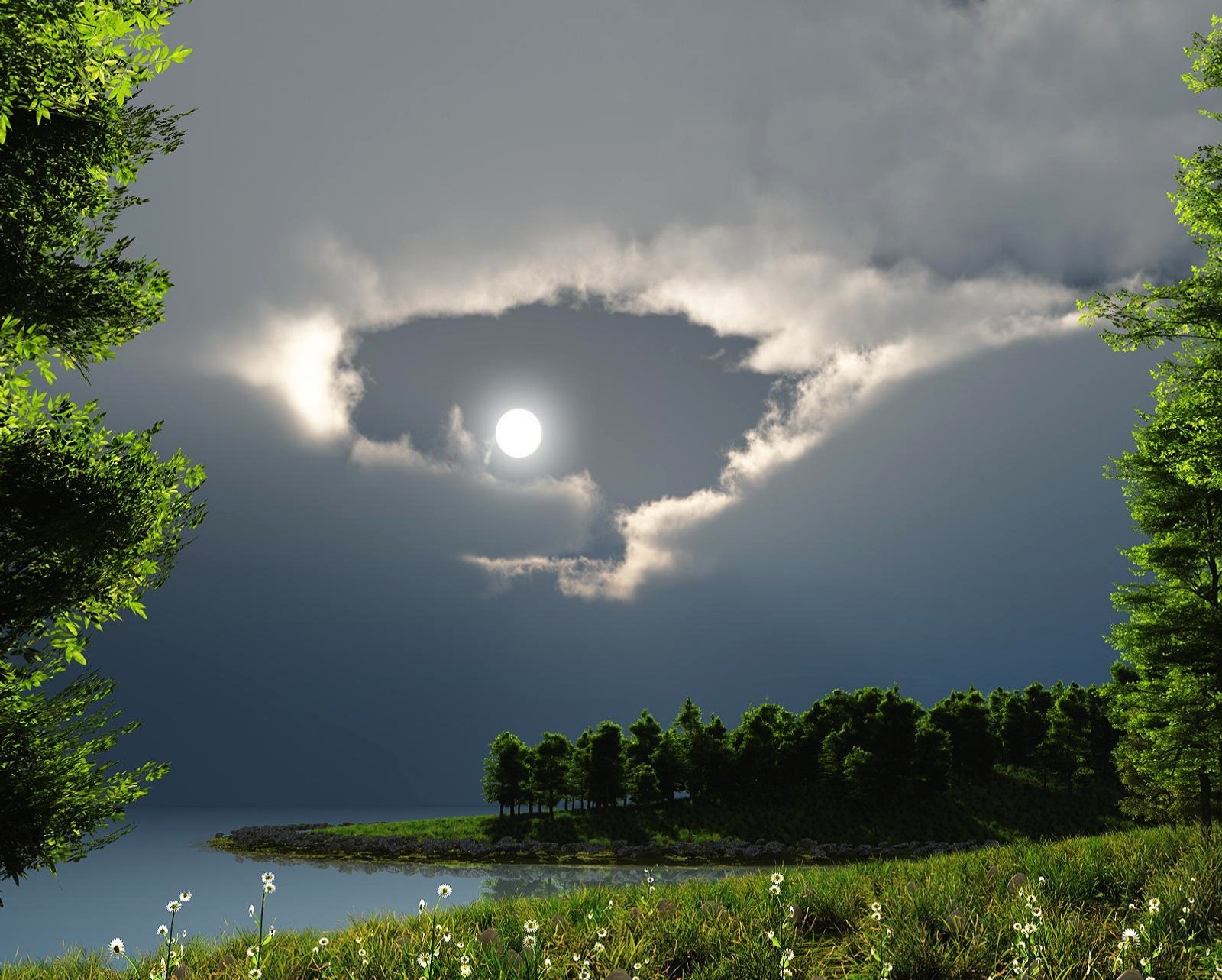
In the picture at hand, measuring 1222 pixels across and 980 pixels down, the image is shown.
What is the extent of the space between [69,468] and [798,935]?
10559 millimetres

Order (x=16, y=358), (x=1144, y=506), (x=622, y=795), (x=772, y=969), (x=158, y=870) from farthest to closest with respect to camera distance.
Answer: (x=622, y=795)
(x=158, y=870)
(x=1144, y=506)
(x=16, y=358)
(x=772, y=969)

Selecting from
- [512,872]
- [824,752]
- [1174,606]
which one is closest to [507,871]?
[512,872]

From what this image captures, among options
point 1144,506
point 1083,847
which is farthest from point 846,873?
point 1144,506

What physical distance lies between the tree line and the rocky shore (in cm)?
729

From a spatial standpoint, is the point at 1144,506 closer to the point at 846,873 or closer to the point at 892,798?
the point at 846,873

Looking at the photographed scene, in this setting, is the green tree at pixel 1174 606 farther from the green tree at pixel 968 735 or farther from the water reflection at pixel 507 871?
the green tree at pixel 968 735

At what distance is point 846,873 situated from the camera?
9.09 m

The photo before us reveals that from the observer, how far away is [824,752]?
54781 millimetres

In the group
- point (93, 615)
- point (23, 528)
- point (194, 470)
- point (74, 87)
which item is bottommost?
point (93, 615)

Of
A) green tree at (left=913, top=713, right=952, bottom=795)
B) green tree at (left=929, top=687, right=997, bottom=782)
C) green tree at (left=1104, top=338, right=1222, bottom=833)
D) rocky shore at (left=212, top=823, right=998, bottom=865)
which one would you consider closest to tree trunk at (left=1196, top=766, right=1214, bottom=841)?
green tree at (left=1104, top=338, right=1222, bottom=833)

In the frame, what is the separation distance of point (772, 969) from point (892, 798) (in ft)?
179

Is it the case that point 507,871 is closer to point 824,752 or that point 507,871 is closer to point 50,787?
point 824,752

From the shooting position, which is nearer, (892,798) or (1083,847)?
(1083,847)

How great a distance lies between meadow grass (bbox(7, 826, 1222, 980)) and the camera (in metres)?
4.93
